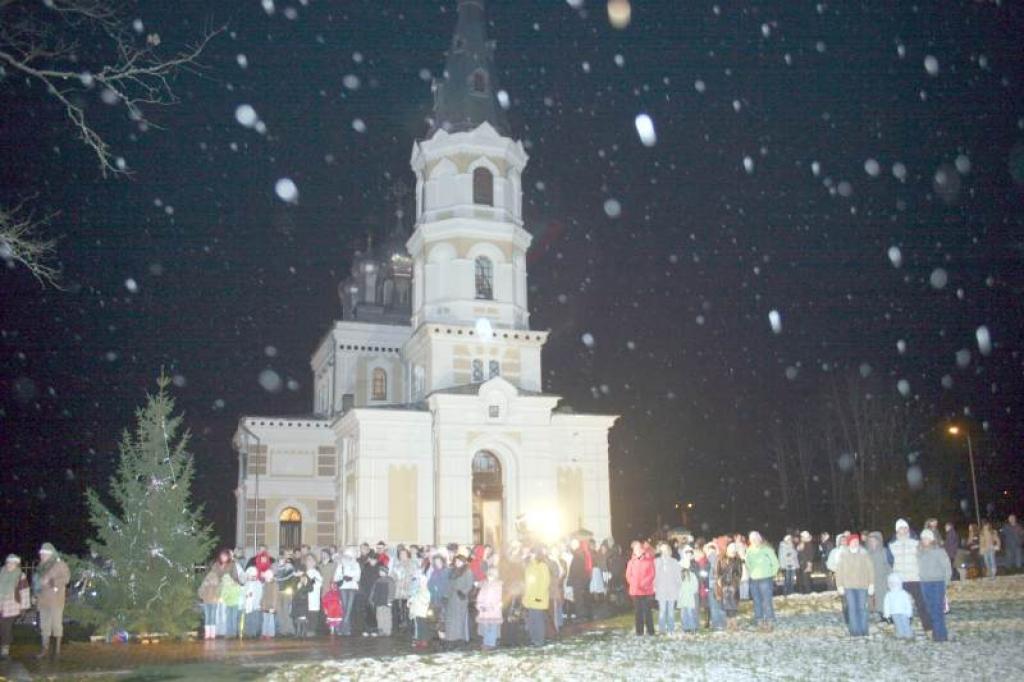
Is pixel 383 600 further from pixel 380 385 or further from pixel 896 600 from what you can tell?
pixel 380 385

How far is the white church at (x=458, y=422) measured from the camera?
34062 mm

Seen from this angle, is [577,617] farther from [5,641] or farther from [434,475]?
[434,475]

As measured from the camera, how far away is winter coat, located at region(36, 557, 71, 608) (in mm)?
15102

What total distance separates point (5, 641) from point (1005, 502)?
5053 centimetres

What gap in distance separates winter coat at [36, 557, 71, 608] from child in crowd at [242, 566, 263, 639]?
3577 millimetres

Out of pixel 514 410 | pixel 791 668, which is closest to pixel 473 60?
pixel 514 410

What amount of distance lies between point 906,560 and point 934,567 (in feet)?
3.47

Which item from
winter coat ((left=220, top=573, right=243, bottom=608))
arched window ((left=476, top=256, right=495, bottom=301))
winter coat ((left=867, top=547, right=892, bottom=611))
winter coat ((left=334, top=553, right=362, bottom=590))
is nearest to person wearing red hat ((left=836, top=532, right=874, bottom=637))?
winter coat ((left=867, top=547, right=892, bottom=611))

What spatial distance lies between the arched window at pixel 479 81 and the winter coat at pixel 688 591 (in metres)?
26.6

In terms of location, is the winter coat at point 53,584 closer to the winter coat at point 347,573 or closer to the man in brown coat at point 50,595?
the man in brown coat at point 50,595

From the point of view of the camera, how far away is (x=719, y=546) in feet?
62.8

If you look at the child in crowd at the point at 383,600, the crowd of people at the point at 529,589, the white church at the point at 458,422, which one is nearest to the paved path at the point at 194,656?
the child in crowd at the point at 383,600

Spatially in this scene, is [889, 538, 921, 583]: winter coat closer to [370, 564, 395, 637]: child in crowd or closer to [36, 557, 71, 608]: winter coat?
[370, 564, 395, 637]: child in crowd

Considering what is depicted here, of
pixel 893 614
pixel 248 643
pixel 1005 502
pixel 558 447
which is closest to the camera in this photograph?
pixel 893 614
